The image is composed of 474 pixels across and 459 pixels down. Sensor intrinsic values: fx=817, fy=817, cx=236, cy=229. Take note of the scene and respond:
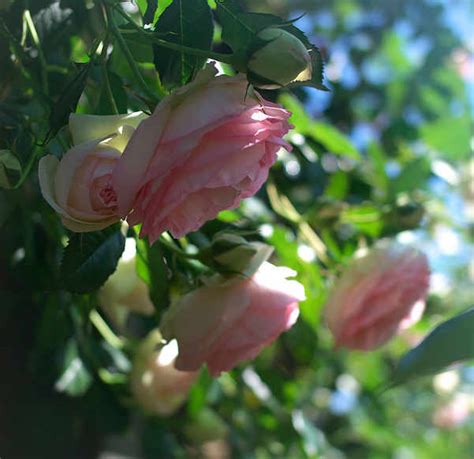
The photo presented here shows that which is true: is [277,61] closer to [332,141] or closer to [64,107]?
[64,107]

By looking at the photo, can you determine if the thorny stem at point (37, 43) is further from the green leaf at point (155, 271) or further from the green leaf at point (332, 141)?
the green leaf at point (332, 141)

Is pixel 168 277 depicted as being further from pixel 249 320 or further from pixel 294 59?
pixel 294 59

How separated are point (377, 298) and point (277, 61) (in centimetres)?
27

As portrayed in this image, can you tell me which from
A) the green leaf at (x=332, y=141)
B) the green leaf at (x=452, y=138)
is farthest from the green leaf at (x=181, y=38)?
the green leaf at (x=452, y=138)

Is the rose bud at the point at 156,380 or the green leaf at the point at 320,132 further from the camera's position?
the green leaf at the point at 320,132

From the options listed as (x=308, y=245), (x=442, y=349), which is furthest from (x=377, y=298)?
(x=442, y=349)

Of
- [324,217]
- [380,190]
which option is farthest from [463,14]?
[324,217]

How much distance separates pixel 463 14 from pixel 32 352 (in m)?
0.94

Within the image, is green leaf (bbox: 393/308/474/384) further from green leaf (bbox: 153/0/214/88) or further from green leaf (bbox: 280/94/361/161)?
green leaf (bbox: 280/94/361/161)

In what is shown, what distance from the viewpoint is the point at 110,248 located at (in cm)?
38

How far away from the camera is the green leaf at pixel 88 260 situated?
1.21 feet

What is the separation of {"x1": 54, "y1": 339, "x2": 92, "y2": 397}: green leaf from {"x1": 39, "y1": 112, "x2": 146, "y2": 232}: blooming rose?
A: 0.96ft

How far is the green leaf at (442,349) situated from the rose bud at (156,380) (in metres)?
0.22

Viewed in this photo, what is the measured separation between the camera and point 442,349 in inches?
13.4
